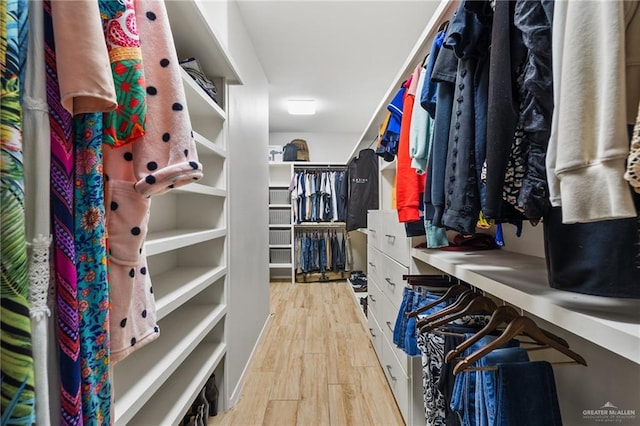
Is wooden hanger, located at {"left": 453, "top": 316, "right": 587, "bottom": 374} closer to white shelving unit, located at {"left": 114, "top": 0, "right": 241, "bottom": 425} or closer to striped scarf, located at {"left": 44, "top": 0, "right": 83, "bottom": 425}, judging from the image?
striped scarf, located at {"left": 44, "top": 0, "right": 83, "bottom": 425}

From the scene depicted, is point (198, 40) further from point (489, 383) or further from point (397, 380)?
point (397, 380)

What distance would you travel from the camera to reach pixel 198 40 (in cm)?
113

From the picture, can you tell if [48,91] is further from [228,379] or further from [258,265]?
[258,265]

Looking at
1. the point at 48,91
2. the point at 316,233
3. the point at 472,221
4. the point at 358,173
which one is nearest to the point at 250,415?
the point at 472,221

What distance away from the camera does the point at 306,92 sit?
3.35m

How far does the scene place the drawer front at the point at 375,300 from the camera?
1855 mm

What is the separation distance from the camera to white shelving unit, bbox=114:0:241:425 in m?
0.91

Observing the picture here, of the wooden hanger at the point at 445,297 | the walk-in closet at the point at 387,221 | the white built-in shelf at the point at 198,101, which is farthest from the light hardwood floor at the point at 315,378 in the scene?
the white built-in shelf at the point at 198,101

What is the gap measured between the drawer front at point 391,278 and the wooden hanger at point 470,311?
46 centimetres

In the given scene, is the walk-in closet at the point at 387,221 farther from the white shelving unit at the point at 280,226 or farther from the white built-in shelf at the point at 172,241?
the white shelving unit at the point at 280,226

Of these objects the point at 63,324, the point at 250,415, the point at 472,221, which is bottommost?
the point at 250,415

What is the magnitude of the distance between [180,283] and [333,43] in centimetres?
224

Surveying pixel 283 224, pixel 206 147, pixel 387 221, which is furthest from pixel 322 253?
pixel 206 147

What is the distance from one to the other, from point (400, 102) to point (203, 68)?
1.00 meters
